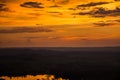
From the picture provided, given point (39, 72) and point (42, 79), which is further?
point (39, 72)

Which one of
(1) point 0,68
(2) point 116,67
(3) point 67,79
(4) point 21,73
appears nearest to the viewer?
(3) point 67,79

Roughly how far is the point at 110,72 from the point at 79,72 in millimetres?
2348

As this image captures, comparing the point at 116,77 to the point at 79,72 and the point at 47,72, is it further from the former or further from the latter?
the point at 47,72

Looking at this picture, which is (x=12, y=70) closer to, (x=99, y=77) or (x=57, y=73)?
(x=57, y=73)

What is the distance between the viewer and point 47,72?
864 inches

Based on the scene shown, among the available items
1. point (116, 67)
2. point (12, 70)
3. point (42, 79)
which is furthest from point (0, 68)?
point (116, 67)

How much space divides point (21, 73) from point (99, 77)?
562cm

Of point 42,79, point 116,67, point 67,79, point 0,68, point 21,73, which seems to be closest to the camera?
point 42,79

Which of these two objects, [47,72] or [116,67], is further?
[116,67]

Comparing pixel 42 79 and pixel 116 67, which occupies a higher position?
pixel 42 79

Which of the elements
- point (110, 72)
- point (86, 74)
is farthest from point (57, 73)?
point (110, 72)

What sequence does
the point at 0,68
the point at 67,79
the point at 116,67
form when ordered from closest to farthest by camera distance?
the point at 67,79, the point at 0,68, the point at 116,67

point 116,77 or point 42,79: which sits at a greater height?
point 42,79

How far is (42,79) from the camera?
17.8 meters
